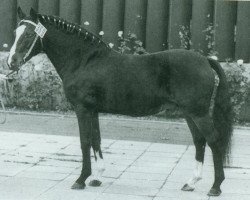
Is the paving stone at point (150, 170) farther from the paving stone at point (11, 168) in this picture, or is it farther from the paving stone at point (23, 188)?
A: the paving stone at point (11, 168)

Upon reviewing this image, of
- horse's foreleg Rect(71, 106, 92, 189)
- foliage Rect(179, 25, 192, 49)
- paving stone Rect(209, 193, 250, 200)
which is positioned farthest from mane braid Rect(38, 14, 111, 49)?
foliage Rect(179, 25, 192, 49)

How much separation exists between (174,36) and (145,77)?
219 inches

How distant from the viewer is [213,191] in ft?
22.0

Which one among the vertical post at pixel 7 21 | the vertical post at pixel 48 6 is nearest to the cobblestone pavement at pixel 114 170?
the vertical post at pixel 7 21

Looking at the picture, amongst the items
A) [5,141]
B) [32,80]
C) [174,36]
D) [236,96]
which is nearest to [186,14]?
[174,36]

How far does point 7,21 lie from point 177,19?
3665mm

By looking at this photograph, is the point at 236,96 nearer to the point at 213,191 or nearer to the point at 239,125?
the point at 239,125

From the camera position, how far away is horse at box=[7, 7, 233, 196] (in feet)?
21.8

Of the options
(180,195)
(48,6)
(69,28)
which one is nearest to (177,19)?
(48,6)

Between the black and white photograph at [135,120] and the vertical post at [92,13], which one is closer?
the black and white photograph at [135,120]

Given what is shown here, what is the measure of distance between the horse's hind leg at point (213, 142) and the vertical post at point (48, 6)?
697cm

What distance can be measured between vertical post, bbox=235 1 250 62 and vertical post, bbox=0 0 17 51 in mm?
4734

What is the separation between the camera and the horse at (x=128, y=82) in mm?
6641

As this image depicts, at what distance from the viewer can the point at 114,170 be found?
7832 millimetres
